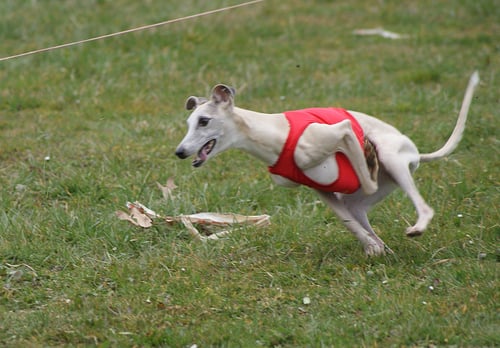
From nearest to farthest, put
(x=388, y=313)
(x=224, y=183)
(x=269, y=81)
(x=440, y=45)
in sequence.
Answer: (x=388, y=313) → (x=224, y=183) → (x=269, y=81) → (x=440, y=45)

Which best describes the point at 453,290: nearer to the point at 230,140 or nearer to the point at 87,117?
the point at 230,140

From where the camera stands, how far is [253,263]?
5.74 m

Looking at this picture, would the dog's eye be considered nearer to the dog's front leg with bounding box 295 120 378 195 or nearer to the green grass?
the dog's front leg with bounding box 295 120 378 195

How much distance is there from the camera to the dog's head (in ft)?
17.3

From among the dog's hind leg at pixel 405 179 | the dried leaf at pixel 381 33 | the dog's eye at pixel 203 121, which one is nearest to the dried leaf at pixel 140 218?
the dog's eye at pixel 203 121

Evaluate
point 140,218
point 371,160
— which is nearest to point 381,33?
point 371,160

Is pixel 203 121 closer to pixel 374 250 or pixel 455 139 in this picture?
pixel 374 250

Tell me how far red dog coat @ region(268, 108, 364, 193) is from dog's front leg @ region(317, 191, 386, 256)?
0.65ft

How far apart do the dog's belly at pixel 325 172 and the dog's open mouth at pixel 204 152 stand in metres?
0.59

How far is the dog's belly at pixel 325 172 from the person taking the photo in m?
5.48

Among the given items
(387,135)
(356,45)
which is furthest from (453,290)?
(356,45)

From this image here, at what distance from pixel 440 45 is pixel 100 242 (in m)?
6.49

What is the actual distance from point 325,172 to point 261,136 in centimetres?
46

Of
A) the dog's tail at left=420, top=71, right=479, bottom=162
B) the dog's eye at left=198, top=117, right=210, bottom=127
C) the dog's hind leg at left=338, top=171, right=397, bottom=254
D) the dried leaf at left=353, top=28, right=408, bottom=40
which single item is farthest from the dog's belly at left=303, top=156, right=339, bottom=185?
the dried leaf at left=353, top=28, right=408, bottom=40
